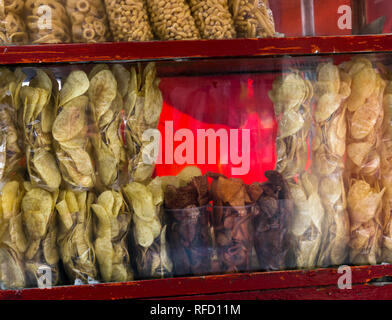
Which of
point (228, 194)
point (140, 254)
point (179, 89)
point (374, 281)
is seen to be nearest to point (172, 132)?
point (179, 89)

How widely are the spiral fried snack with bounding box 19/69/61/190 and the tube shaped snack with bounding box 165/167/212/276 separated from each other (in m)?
0.35

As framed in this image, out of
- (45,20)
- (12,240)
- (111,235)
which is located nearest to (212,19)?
(45,20)

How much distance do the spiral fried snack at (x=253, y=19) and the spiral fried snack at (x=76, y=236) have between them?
0.67 metres

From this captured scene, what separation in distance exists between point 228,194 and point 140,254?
1.05 feet

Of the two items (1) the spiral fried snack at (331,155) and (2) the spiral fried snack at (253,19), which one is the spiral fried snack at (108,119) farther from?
(1) the spiral fried snack at (331,155)

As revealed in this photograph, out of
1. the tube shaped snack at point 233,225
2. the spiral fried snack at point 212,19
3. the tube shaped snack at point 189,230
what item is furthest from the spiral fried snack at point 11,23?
the tube shaped snack at point 233,225

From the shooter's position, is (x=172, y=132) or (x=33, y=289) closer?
(x=33, y=289)

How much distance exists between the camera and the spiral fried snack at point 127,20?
1004mm

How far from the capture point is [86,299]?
39.8 inches

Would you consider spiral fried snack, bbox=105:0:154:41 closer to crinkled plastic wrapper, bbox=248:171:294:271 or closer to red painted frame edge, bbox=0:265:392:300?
crinkled plastic wrapper, bbox=248:171:294:271

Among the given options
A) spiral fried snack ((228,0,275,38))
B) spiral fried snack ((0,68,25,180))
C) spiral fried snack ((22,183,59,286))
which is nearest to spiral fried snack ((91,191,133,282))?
spiral fried snack ((22,183,59,286))

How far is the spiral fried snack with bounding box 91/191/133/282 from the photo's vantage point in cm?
105

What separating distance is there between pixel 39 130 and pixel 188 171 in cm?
45

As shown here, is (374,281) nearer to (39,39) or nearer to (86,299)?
(86,299)
